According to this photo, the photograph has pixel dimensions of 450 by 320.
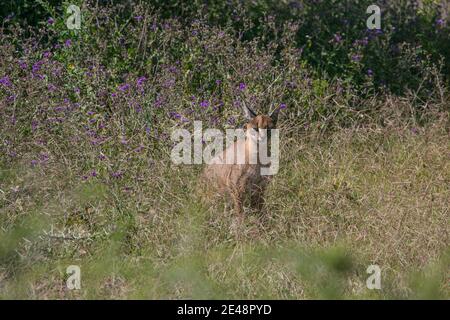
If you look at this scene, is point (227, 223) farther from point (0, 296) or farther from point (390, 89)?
point (390, 89)

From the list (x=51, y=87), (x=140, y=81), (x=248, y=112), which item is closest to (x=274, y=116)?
(x=248, y=112)

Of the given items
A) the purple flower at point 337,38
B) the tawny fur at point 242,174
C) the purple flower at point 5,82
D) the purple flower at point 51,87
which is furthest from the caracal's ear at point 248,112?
the purple flower at point 337,38

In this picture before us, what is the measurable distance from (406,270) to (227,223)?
3.98 ft

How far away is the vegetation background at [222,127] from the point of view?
543 centimetres

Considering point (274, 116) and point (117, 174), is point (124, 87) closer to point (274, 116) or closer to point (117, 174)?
point (117, 174)

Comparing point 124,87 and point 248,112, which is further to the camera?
point 124,87

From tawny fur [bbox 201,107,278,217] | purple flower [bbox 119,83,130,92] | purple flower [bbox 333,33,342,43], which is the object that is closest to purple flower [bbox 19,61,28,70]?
purple flower [bbox 119,83,130,92]

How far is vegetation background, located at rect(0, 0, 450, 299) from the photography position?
5430 mm

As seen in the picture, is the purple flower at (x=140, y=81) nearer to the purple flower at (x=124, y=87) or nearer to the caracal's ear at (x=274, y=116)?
the purple flower at (x=124, y=87)

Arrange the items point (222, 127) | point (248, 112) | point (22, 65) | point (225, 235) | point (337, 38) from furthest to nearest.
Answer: point (337, 38), point (22, 65), point (222, 127), point (248, 112), point (225, 235)

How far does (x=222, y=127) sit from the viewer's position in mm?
6902

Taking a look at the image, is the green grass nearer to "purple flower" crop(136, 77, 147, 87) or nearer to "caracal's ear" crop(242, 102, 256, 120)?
"caracal's ear" crop(242, 102, 256, 120)
